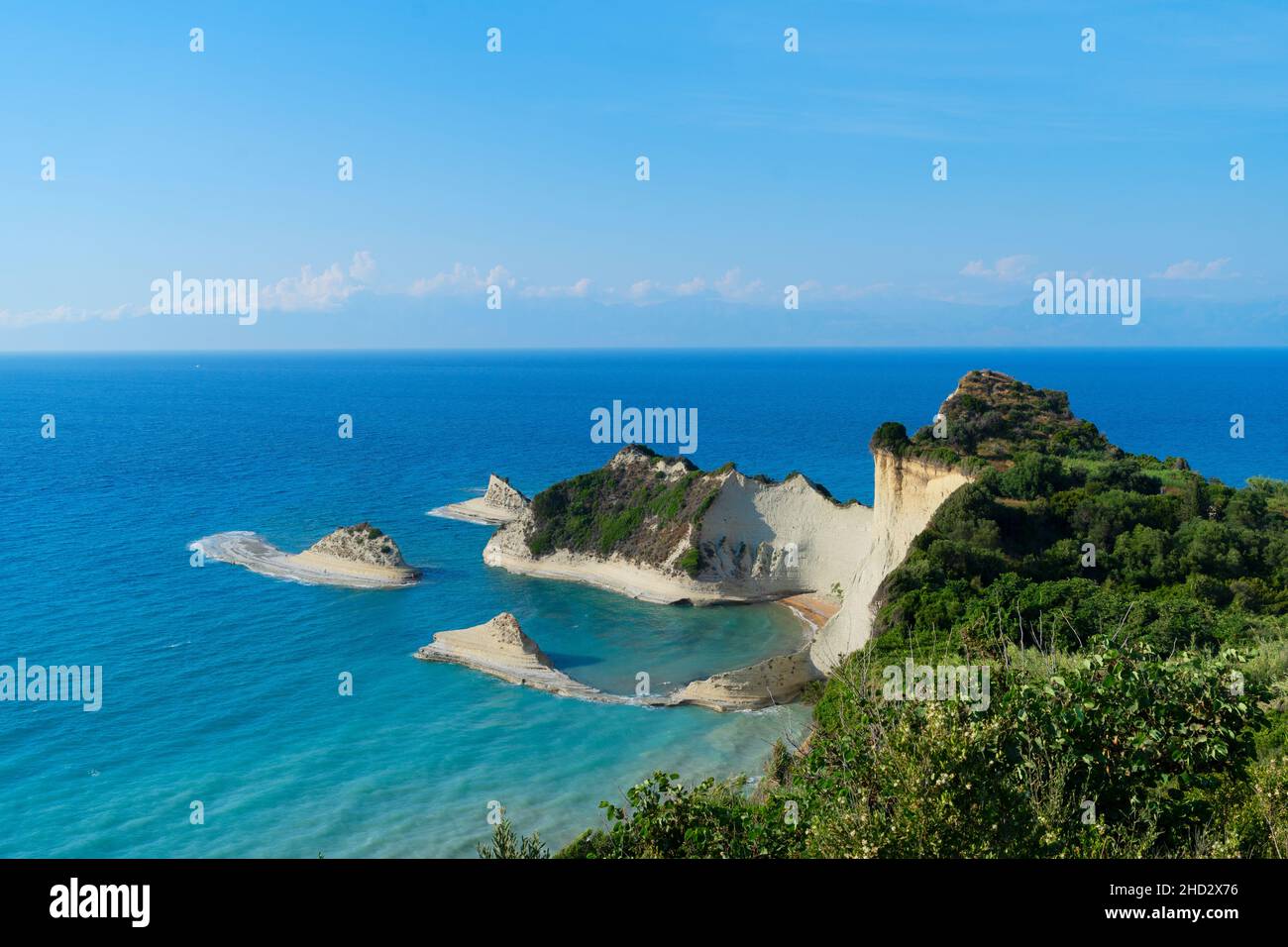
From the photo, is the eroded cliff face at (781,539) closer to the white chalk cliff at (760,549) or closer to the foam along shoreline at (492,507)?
the white chalk cliff at (760,549)

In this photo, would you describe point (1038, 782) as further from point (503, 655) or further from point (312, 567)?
point (312, 567)

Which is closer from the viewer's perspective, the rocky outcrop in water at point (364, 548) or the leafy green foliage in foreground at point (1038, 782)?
the leafy green foliage in foreground at point (1038, 782)

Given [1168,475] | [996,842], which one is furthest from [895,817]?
[1168,475]

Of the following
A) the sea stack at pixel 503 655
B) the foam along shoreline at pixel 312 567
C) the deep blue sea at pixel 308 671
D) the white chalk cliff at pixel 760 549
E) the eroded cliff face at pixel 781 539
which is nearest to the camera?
the deep blue sea at pixel 308 671

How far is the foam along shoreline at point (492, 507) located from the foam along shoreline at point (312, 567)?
556 inches

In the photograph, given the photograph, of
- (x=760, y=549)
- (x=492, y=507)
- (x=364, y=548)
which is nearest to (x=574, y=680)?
(x=760, y=549)

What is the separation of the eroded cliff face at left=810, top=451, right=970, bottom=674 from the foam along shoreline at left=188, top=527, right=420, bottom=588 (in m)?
25.4

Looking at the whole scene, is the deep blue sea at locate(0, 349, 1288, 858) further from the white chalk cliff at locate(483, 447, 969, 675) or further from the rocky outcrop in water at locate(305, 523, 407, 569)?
the rocky outcrop in water at locate(305, 523, 407, 569)

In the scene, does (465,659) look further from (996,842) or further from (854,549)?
(996,842)

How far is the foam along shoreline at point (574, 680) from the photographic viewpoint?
112 ft

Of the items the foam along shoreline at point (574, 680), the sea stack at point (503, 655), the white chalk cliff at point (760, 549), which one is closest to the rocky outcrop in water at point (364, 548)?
the white chalk cliff at point (760, 549)

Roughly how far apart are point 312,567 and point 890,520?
109 ft

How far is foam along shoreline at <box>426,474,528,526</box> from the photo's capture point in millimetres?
66312

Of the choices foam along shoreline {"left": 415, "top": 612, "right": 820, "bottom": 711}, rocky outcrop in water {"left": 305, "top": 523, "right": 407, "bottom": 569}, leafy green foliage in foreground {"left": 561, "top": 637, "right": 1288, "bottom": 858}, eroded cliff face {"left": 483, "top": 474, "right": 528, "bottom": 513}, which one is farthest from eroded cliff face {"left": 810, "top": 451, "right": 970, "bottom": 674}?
eroded cliff face {"left": 483, "top": 474, "right": 528, "bottom": 513}
